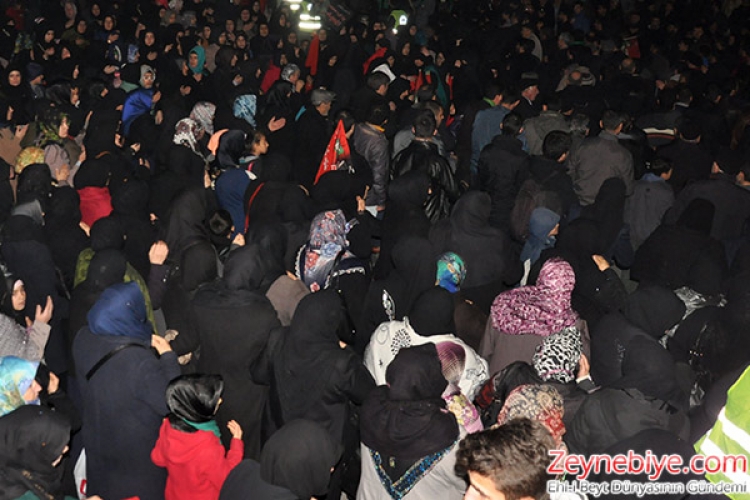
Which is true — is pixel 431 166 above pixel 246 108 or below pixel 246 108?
above

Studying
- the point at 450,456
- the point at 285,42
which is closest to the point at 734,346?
the point at 450,456

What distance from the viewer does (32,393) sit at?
12.7 ft

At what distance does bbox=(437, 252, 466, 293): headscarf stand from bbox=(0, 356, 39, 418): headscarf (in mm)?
2448

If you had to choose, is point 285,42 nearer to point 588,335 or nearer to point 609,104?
point 609,104

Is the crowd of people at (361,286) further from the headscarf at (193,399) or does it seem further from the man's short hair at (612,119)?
the man's short hair at (612,119)

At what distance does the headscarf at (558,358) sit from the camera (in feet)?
13.5

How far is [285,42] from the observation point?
1333cm

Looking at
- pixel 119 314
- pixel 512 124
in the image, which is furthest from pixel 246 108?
pixel 119 314

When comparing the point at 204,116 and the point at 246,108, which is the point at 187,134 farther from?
the point at 246,108

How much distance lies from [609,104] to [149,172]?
516 centimetres

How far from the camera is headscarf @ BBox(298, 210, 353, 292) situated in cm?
540

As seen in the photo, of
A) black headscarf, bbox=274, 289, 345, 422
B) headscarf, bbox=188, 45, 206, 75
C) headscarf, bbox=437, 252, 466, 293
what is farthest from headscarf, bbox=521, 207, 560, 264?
headscarf, bbox=188, 45, 206, 75

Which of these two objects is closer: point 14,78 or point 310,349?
point 310,349

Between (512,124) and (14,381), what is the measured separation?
493 cm
